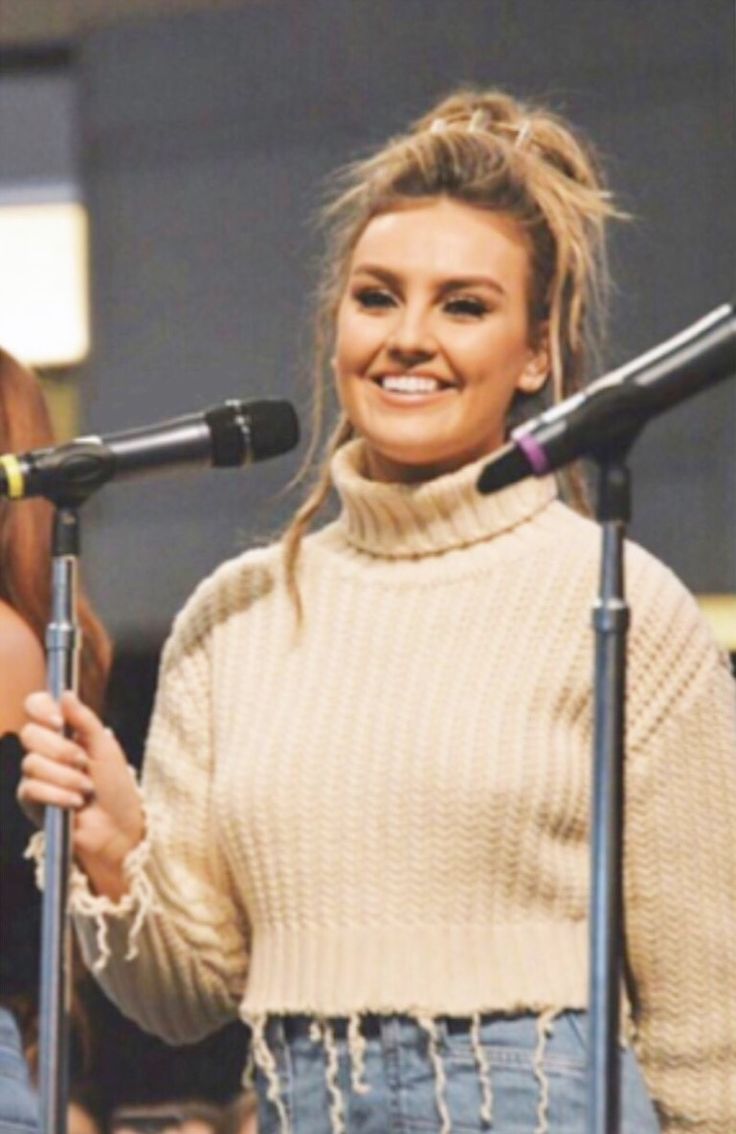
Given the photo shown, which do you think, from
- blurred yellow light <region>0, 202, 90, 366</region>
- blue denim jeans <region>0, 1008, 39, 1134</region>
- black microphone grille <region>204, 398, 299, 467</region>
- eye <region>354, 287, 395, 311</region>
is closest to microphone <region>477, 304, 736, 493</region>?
black microphone grille <region>204, 398, 299, 467</region>

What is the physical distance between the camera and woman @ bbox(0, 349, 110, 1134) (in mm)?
2656

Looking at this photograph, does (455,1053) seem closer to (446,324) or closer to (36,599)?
(446,324)

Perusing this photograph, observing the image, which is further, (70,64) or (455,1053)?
(70,64)

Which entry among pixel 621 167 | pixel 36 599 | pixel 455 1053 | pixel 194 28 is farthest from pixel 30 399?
pixel 455 1053

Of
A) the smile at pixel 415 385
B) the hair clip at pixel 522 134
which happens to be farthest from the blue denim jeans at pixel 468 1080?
the hair clip at pixel 522 134

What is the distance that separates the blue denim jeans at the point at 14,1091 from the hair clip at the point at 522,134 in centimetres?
98

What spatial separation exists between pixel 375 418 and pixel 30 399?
0.88 m

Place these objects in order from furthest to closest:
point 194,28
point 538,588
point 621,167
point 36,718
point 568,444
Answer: point 194,28
point 621,167
point 538,588
point 36,718
point 568,444

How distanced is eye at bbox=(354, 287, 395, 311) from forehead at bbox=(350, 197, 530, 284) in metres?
0.02

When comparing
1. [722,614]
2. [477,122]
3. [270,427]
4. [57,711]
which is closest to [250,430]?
[270,427]

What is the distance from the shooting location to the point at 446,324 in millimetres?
2057

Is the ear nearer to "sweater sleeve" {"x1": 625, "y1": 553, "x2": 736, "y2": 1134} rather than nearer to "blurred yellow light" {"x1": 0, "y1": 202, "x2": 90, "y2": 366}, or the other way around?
"sweater sleeve" {"x1": 625, "y1": 553, "x2": 736, "y2": 1134}

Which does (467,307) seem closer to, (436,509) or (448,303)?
(448,303)

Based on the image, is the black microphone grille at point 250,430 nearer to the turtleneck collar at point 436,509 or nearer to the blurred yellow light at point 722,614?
the turtleneck collar at point 436,509
